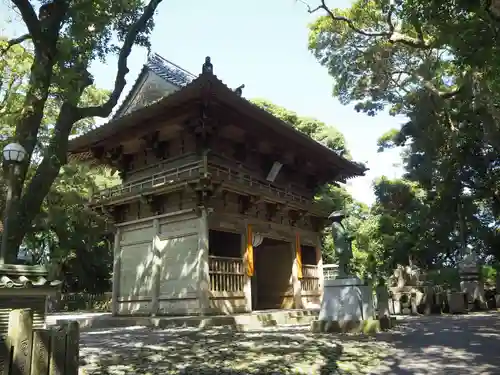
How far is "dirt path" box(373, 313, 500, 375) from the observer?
5.82 meters

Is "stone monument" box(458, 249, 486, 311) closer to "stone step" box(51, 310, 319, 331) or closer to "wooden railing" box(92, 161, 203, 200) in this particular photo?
"stone step" box(51, 310, 319, 331)

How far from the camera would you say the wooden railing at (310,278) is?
57.0 ft

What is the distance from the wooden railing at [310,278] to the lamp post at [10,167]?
41.7ft

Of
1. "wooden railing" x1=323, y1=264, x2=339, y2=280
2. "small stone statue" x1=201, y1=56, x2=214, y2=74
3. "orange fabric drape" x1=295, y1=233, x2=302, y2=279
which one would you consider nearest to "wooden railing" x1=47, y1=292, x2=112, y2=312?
"wooden railing" x1=323, y1=264, x2=339, y2=280

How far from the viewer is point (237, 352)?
23.8 feet

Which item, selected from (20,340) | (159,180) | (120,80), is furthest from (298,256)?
(20,340)

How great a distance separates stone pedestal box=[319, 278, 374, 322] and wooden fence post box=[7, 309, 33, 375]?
7954mm

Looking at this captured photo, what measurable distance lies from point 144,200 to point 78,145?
3.87 meters

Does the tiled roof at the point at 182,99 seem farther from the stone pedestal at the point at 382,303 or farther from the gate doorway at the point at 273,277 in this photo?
the stone pedestal at the point at 382,303

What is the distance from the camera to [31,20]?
23.2 feet

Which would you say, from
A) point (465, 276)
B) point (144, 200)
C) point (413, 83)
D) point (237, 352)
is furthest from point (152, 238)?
point (413, 83)

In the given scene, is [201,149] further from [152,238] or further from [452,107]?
[452,107]

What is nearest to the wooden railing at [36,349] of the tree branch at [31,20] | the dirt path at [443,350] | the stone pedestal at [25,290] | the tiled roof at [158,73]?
the stone pedestal at [25,290]

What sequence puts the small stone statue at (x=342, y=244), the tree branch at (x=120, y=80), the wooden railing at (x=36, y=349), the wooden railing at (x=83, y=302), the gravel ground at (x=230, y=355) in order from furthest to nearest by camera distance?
the wooden railing at (x=83, y=302), the small stone statue at (x=342, y=244), the tree branch at (x=120, y=80), the gravel ground at (x=230, y=355), the wooden railing at (x=36, y=349)
